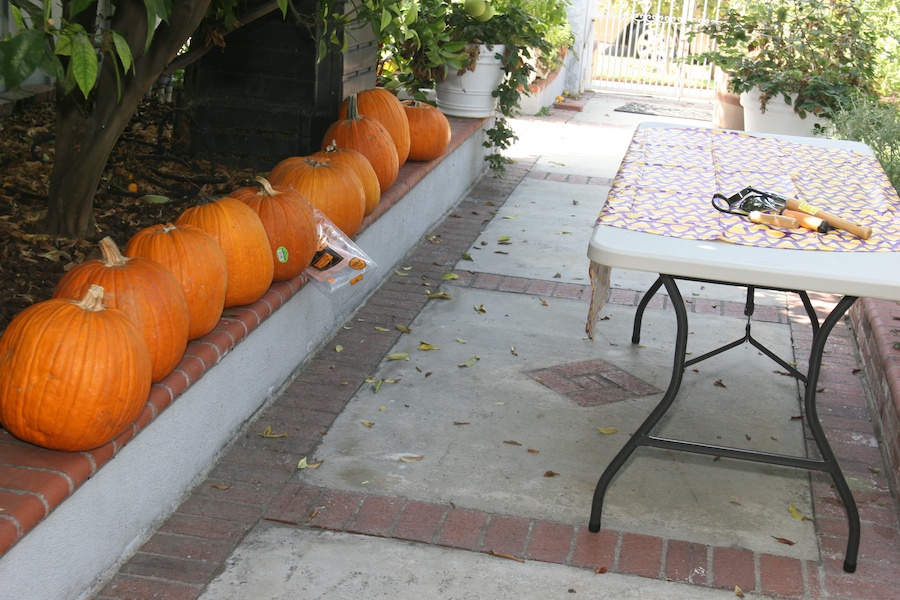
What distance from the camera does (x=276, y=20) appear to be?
543cm

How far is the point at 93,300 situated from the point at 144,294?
269 millimetres

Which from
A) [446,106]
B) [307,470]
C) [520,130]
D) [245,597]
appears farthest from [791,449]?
[520,130]

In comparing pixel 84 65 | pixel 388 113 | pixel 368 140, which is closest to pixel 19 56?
pixel 84 65

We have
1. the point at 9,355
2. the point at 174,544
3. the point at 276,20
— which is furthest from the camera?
the point at 276,20

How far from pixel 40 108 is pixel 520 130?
5101mm

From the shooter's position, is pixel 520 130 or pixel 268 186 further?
→ pixel 520 130

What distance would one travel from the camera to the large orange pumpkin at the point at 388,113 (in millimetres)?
5707

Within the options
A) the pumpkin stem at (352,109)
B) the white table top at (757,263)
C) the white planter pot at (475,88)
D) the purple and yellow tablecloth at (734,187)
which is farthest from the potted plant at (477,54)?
the white table top at (757,263)

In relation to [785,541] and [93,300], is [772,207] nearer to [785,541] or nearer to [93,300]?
[785,541]

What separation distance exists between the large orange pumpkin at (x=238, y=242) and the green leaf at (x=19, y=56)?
1239mm

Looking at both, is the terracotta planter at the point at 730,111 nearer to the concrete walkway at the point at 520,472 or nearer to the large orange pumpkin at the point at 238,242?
the concrete walkway at the point at 520,472

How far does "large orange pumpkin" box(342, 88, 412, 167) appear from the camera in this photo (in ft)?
18.7

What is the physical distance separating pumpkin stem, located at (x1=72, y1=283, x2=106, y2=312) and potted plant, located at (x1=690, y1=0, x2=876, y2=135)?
6.26 meters

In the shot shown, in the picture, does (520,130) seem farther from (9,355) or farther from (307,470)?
(9,355)
